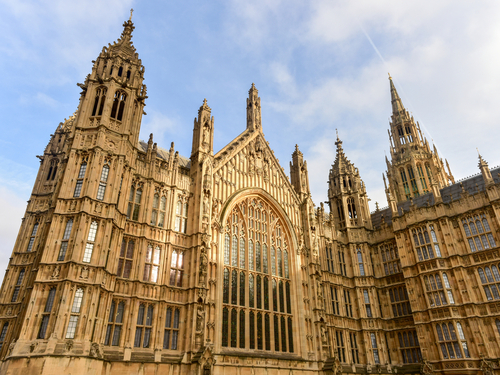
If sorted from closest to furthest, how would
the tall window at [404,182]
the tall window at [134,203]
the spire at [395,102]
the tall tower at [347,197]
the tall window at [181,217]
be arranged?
the tall window at [134,203] → the tall window at [181,217] → the tall tower at [347,197] → the tall window at [404,182] → the spire at [395,102]

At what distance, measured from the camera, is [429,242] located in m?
34.9

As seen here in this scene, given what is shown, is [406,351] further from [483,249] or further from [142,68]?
[142,68]

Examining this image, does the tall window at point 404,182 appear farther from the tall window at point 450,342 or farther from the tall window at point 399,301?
the tall window at point 450,342

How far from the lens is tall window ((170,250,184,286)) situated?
84.3 ft

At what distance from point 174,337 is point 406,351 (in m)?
22.4

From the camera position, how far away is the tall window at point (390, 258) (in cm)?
3775

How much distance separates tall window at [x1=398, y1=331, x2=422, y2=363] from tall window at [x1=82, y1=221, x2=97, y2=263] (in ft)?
94.8

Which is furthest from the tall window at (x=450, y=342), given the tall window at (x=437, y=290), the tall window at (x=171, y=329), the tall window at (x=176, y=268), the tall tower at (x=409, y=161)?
the tall tower at (x=409, y=161)

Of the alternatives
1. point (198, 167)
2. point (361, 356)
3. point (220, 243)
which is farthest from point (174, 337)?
point (361, 356)

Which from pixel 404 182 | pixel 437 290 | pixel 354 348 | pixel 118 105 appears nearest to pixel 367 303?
pixel 354 348

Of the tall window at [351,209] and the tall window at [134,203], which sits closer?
the tall window at [134,203]

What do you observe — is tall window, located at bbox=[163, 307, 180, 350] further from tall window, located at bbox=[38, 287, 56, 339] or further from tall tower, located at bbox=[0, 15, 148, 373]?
tall window, located at bbox=[38, 287, 56, 339]

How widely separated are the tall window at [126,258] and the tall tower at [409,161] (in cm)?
5991

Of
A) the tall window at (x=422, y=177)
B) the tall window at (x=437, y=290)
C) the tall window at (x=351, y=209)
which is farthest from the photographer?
the tall window at (x=422, y=177)
